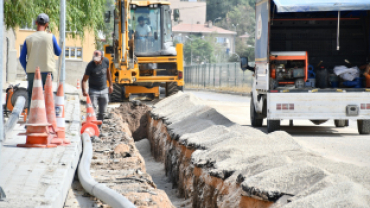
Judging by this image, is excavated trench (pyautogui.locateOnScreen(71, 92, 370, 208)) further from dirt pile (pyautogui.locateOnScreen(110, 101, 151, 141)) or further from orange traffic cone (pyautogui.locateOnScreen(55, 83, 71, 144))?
dirt pile (pyautogui.locateOnScreen(110, 101, 151, 141))

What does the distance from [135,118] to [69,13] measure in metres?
5.60

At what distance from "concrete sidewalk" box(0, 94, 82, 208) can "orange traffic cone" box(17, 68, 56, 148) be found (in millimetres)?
153

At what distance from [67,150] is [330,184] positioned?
381 cm

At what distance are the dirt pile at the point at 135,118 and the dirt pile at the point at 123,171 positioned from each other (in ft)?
14.8

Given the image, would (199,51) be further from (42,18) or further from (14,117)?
(42,18)

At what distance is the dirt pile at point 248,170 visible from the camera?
4.44 meters

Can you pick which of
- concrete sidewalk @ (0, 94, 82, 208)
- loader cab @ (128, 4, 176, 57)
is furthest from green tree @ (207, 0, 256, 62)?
concrete sidewalk @ (0, 94, 82, 208)

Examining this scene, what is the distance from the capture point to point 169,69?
19719 millimetres

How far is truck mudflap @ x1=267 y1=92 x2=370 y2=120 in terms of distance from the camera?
1057 cm

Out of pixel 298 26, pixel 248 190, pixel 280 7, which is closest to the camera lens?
pixel 248 190

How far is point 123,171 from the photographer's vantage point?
21.4 feet

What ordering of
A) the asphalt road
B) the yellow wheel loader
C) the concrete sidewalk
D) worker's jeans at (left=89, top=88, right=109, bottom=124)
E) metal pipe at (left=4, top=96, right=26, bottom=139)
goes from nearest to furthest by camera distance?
1. the concrete sidewalk
2. metal pipe at (left=4, top=96, right=26, bottom=139)
3. the asphalt road
4. worker's jeans at (left=89, top=88, right=109, bottom=124)
5. the yellow wheel loader

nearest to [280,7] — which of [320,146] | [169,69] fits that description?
[320,146]

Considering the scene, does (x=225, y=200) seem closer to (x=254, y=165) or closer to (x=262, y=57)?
(x=254, y=165)
